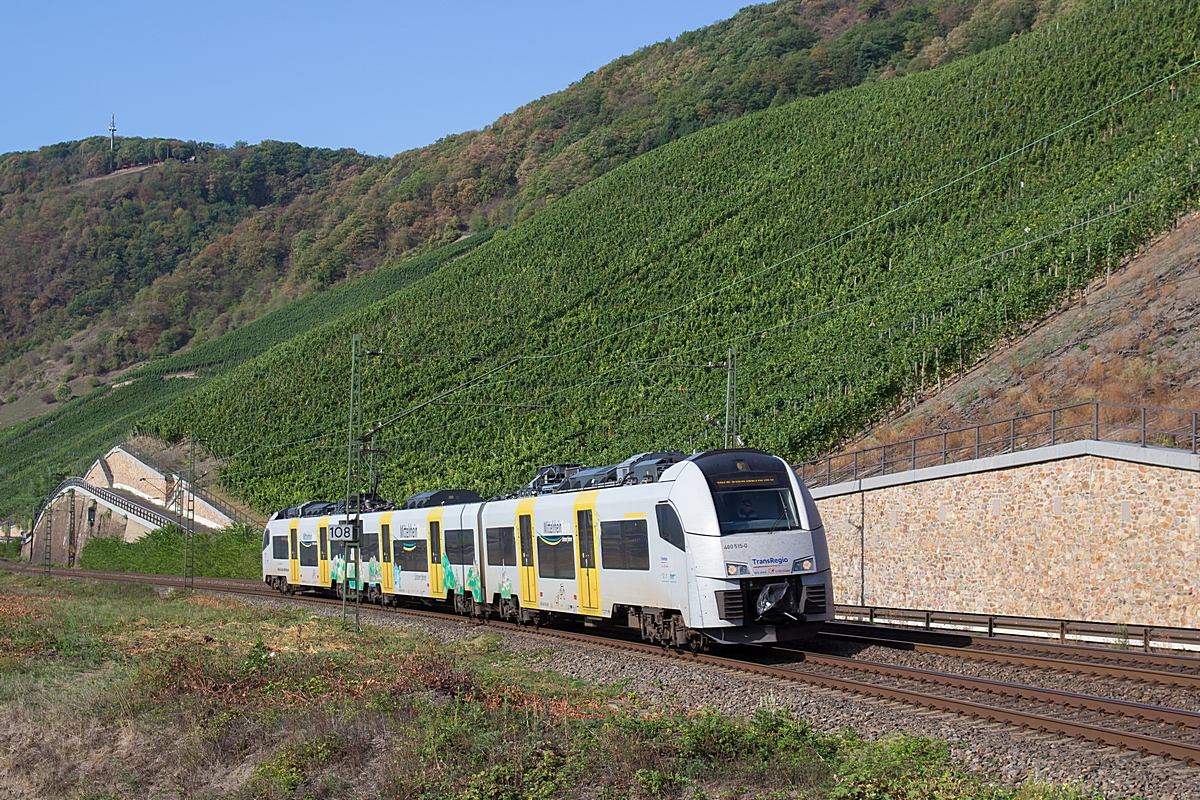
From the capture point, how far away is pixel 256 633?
963 inches

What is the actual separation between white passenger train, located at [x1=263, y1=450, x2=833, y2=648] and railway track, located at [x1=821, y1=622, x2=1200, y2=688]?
212 cm

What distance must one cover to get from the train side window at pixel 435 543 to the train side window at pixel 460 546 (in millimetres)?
605

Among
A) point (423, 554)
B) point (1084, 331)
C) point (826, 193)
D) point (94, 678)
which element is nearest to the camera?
point (94, 678)

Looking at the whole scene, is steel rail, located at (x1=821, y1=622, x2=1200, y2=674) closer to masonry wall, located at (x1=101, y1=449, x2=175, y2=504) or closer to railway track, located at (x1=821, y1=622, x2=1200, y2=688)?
railway track, located at (x1=821, y1=622, x2=1200, y2=688)

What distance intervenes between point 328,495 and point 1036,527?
5420cm

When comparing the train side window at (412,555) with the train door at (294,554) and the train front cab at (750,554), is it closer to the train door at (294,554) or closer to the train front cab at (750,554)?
the train door at (294,554)

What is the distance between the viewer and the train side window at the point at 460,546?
27.9m

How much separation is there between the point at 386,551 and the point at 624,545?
1598 cm

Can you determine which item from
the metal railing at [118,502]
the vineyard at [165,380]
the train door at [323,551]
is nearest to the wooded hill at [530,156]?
the vineyard at [165,380]

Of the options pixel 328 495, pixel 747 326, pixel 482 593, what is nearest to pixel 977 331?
pixel 747 326

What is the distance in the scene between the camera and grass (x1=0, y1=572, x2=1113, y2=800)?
32.0ft

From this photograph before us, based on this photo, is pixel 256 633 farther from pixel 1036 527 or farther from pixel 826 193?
pixel 826 193

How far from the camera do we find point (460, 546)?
28.7 metres

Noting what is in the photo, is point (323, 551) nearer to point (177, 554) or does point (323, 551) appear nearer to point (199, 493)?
point (177, 554)
